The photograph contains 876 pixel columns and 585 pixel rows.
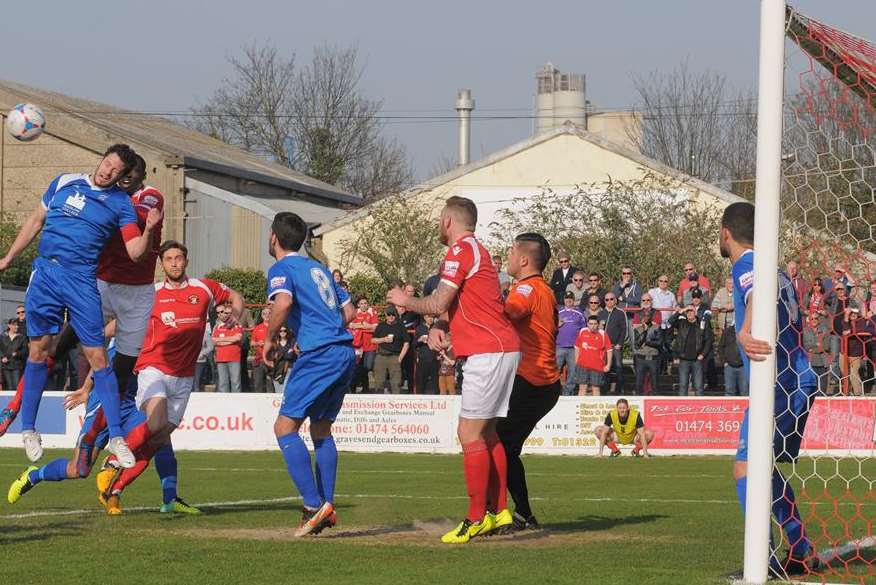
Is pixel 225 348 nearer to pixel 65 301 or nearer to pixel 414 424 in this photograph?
pixel 414 424

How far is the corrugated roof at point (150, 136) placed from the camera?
1846 inches

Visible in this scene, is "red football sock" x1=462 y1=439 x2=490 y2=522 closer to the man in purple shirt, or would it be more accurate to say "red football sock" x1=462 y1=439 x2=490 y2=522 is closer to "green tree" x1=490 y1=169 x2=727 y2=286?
the man in purple shirt

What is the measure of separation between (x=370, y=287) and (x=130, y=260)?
2801 centimetres

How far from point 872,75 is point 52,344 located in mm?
6237

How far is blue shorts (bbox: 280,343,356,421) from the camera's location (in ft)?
31.7

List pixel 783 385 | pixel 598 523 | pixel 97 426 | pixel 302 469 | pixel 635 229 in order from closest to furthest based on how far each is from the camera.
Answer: pixel 783 385, pixel 302 469, pixel 598 523, pixel 97 426, pixel 635 229

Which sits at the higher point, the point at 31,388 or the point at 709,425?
the point at 31,388

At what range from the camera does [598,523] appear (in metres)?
10.8

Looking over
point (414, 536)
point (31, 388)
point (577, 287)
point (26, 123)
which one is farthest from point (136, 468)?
point (577, 287)

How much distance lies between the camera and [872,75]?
7.61 meters

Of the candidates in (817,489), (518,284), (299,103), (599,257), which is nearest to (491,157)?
(599,257)

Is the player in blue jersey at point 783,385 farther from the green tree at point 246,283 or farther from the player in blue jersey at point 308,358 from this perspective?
the green tree at point 246,283

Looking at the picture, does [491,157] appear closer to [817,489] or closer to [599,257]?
[599,257]

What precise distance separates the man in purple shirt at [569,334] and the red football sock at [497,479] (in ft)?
48.5
